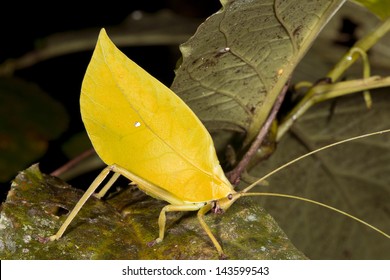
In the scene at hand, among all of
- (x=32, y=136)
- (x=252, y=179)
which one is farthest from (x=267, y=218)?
(x=32, y=136)

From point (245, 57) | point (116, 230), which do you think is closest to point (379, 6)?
point (245, 57)

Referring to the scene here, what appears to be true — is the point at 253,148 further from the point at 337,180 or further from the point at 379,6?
the point at 337,180

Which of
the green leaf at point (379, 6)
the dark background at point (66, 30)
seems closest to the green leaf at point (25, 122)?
the dark background at point (66, 30)

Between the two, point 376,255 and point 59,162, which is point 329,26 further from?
point 59,162

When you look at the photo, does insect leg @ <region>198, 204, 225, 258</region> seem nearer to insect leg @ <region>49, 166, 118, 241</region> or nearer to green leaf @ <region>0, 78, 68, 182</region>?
insect leg @ <region>49, 166, 118, 241</region>

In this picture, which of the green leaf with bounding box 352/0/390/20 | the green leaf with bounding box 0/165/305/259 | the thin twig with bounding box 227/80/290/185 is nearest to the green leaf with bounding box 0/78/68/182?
the green leaf with bounding box 0/165/305/259

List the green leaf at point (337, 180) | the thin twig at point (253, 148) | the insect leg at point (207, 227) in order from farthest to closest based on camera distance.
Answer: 1. the green leaf at point (337, 180)
2. the thin twig at point (253, 148)
3. the insect leg at point (207, 227)

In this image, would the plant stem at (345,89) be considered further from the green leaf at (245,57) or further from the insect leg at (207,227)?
the insect leg at (207,227)
